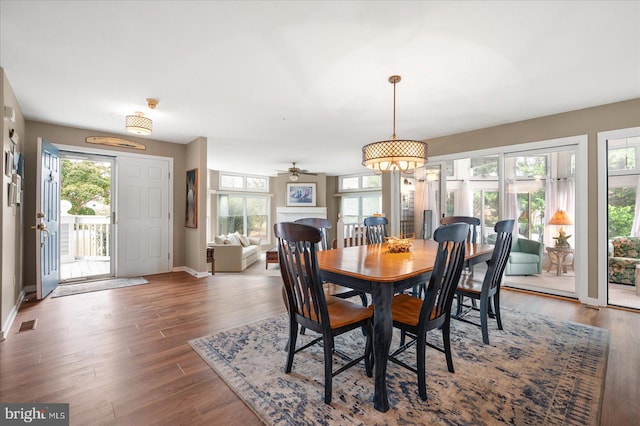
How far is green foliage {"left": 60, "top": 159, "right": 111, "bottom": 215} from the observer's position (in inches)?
298

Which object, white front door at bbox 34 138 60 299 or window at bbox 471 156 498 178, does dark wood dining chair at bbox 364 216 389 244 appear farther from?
white front door at bbox 34 138 60 299

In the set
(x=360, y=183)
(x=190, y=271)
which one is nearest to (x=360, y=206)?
(x=360, y=183)

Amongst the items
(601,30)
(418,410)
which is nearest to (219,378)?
(418,410)

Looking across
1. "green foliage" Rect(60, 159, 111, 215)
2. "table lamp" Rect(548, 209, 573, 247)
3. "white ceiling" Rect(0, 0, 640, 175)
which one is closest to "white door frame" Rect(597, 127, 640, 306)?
"white ceiling" Rect(0, 0, 640, 175)

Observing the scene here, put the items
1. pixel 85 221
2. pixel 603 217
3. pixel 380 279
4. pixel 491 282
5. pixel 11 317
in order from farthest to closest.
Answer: pixel 85 221
pixel 603 217
pixel 11 317
pixel 491 282
pixel 380 279

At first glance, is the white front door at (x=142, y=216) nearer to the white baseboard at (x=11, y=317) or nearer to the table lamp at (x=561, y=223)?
the white baseboard at (x=11, y=317)

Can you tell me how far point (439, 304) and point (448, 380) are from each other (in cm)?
50

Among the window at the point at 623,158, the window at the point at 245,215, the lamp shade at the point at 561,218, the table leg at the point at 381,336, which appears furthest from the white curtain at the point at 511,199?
the window at the point at 245,215

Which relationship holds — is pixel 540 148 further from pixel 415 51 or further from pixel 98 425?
pixel 98 425

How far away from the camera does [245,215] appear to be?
29.7 ft

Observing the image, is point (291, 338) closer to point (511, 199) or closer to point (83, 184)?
point (511, 199)

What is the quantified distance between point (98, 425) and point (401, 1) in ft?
9.43

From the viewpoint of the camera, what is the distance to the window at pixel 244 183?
858 cm

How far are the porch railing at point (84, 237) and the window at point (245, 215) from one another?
2757mm
